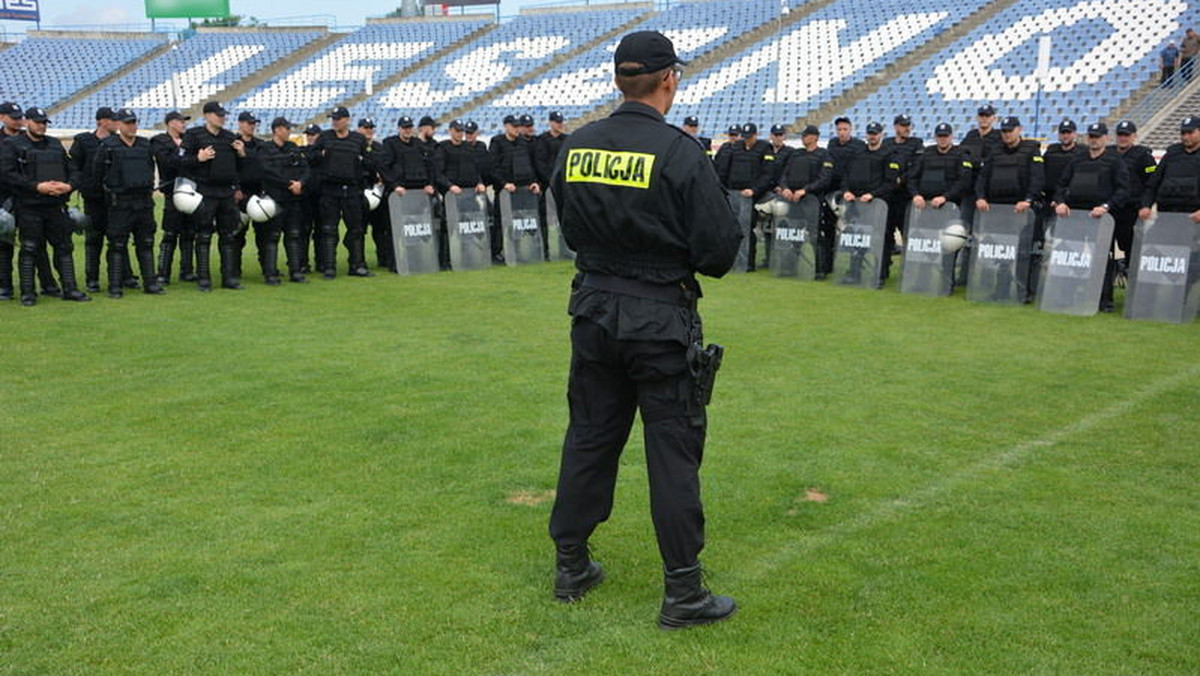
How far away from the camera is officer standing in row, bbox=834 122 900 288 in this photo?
11289 mm

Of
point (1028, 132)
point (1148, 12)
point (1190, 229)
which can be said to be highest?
point (1148, 12)

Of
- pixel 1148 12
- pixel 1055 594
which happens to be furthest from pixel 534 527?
pixel 1148 12

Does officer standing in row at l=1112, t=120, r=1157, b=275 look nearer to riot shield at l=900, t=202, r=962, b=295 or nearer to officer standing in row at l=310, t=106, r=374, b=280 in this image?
riot shield at l=900, t=202, r=962, b=295

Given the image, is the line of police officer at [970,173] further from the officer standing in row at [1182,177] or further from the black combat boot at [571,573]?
the black combat boot at [571,573]

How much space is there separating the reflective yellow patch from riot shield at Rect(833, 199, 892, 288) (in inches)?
335

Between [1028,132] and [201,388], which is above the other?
[1028,132]

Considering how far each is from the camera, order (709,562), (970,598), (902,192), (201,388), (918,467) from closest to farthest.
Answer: (970,598), (709,562), (918,467), (201,388), (902,192)

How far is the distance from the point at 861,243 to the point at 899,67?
16.1m

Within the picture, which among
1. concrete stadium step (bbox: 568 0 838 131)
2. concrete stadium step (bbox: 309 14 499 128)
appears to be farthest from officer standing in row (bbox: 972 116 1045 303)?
concrete stadium step (bbox: 309 14 499 128)

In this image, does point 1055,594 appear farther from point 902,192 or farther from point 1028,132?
point 1028,132

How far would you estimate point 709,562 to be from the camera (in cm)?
404

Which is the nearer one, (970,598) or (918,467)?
(970,598)

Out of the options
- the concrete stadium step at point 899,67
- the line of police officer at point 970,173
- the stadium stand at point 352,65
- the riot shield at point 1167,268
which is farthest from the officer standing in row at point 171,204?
the stadium stand at point 352,65

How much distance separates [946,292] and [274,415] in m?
7.39
